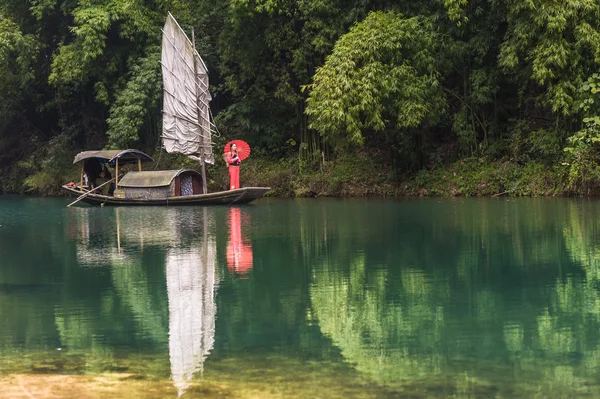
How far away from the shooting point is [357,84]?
65.6 feet

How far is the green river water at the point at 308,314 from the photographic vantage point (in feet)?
13.7

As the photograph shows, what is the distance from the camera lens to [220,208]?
61.3ft

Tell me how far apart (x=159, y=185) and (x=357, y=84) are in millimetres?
5450

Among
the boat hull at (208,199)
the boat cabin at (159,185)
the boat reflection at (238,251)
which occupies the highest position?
the boat cabin at (159,185)

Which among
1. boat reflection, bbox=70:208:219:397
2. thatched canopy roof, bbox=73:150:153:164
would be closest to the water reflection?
boat reflection, bbox=70:208:219:397

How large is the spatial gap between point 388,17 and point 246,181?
6829 mm

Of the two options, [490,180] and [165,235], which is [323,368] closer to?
[165,235]

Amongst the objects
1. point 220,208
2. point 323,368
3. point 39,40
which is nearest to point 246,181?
point 220,208

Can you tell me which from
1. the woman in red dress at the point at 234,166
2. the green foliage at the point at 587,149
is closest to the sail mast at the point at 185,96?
the woman in red dress at the point at 234,166

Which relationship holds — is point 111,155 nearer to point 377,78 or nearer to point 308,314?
point 377,78

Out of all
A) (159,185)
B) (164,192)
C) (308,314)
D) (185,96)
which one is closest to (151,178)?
(159,185)

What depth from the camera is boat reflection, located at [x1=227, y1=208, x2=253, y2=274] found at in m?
8.27

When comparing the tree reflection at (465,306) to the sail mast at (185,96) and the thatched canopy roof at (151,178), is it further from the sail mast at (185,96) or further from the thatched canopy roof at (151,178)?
the sail mast at (185,96)

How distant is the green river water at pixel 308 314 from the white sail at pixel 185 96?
34.7 ft
